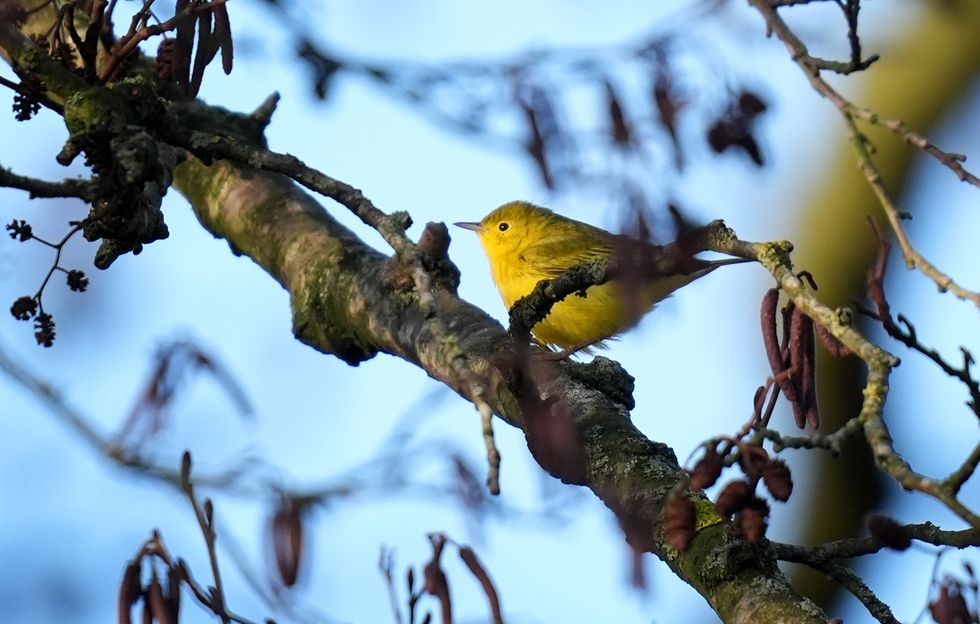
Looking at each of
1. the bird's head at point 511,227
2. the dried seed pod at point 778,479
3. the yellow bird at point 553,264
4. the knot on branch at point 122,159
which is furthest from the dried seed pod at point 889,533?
the bird's head at point 511,227

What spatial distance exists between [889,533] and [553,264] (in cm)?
440

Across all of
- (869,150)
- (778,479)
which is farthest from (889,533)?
(869,150)

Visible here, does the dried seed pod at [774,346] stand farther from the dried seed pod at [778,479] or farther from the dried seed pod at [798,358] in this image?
the dried seed pod at [778,479]

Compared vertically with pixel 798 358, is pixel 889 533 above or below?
below

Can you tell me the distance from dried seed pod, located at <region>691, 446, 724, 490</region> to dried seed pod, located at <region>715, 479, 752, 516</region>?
0.05 meters

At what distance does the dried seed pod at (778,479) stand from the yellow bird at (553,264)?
2399mm

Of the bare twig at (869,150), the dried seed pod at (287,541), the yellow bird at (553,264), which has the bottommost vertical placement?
the dried seed pod at (287,541)

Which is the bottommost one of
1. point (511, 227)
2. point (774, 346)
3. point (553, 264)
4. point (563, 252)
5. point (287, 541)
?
point (287, 541)

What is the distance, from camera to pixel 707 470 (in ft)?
6.20

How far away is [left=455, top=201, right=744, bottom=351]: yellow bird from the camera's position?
5.55 meters

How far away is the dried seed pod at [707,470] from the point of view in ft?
6.19

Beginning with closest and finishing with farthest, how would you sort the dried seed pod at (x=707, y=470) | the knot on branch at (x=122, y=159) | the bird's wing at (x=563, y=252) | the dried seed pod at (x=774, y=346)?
the dried seed pod at (x=707, y=470) < the dried seed pod at (x=774, y=346) < the knot on branch at (x=122, y=159) < the bird's wing at (x=563, y=252)

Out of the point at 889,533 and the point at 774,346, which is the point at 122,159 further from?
the point at 889,533

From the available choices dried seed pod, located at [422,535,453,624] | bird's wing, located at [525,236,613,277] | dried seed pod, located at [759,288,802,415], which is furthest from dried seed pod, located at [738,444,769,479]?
bird's wing, located at [525,236,613,277]
